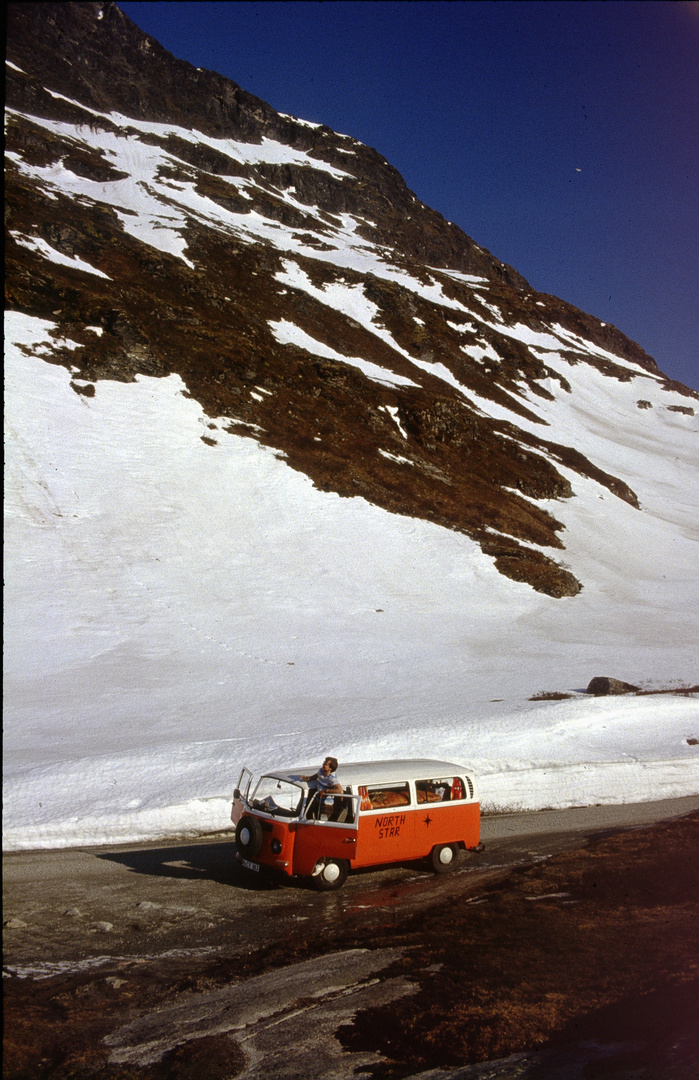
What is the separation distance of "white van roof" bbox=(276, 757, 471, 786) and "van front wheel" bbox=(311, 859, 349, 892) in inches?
47.5

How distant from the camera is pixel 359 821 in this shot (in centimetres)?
1102

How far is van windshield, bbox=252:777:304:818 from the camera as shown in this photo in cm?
1120

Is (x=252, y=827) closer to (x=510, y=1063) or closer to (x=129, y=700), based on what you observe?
(x=510, y=1063)

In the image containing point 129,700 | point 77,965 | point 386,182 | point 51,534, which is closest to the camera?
point 77,965

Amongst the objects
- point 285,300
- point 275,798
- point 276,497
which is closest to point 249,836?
point 275,798

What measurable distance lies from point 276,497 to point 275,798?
28472 millimetres

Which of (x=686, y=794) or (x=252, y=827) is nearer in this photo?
(x=252, y=827)

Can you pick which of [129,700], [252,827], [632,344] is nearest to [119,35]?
[632,344]

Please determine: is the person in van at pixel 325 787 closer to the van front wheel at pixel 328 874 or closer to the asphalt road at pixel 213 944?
the van front wheel at pixel 328 874

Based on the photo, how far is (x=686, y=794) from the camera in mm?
19000

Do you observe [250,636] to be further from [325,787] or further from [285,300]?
[285,300]

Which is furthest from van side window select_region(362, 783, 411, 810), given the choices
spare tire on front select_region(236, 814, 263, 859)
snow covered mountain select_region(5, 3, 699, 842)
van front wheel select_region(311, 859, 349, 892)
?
snow covered mountain select_region(5, 3, 699, 842)

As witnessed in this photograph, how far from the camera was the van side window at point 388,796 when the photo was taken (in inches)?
449

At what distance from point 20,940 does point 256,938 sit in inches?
113
